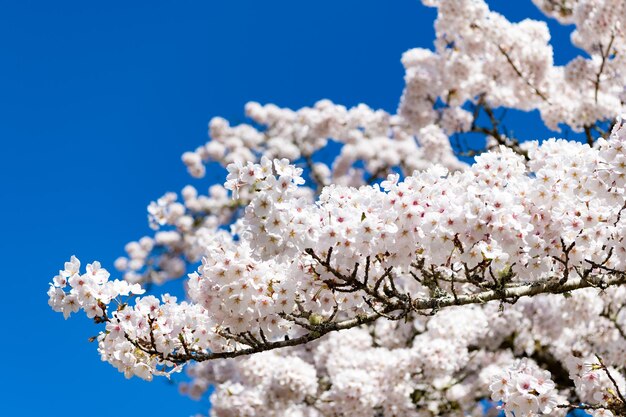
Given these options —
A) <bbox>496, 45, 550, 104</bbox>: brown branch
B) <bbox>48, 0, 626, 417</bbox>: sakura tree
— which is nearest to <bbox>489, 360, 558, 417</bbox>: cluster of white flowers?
<bbox>48, 0, 626, 417</bbox>: sakura tree

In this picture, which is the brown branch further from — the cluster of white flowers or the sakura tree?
the cluster of white flowers

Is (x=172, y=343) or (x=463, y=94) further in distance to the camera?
(x=463, y=94)

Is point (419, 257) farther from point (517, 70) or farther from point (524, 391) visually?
point (517, 70)

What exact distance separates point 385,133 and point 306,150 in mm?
2247

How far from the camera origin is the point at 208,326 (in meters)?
5.09

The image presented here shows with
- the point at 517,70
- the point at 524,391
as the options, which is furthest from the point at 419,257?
the point at 517,70

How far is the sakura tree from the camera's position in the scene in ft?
14.2

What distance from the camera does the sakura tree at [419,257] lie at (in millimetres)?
4340

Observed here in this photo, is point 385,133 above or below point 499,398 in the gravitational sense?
above

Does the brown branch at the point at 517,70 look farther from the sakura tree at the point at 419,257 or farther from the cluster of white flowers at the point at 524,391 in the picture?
the cluster of white flowers at the point at 524,391

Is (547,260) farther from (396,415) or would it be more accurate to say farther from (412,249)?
(396,415)

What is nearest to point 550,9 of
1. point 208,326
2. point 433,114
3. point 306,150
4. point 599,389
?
point 433,114

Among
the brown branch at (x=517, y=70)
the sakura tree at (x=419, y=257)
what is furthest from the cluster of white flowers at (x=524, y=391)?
the brown branch at (x=517, y=70)

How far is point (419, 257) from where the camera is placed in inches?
195
